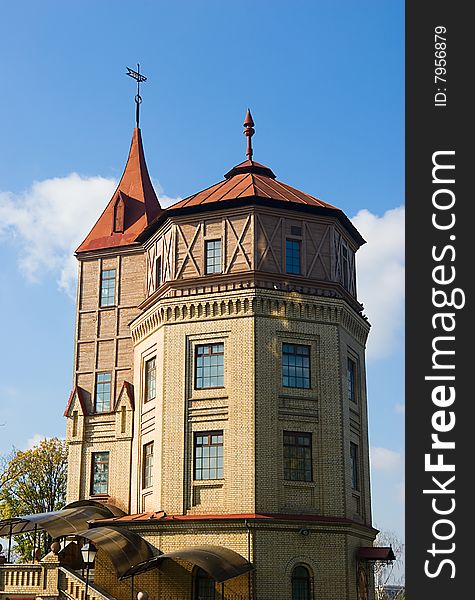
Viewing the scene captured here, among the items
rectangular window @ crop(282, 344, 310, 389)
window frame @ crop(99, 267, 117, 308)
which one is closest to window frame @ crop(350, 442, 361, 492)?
rectangular window @ crop(282, 344, 310, 389)

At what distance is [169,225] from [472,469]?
812 inches

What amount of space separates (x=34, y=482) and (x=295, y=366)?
2794cm

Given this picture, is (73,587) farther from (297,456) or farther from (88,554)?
(297,456)

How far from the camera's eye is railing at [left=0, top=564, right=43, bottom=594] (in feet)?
89.1

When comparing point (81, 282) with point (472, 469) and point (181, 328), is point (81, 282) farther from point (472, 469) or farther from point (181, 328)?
point (472, 469)

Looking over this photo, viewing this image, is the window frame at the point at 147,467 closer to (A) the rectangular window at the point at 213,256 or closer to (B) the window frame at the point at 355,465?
(A) the rectangular window at the point at 213,256

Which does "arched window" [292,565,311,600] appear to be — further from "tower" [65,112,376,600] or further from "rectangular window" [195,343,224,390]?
"rectangular window" [195,343,224,390]

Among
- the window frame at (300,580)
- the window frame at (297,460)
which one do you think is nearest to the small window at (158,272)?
the window frame at (297,460)

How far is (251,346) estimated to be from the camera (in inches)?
1147

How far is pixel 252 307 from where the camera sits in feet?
96.9

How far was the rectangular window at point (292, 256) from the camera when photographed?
3064 cm

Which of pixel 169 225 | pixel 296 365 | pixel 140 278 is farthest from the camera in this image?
pixel 140 278

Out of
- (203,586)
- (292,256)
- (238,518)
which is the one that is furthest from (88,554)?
(292,256)

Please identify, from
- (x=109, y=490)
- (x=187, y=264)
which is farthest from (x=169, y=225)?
(x=109, y=490)
